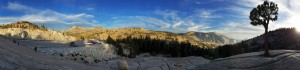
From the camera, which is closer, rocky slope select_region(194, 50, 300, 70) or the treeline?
rocky slope select_region(194, 50, 300, 70)

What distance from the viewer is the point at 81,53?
78.4 metres

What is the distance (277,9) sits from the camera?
41.3 meters

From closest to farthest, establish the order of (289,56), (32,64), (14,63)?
Answer: 1. (14,63)
2. (32,64)
3. (289,56)

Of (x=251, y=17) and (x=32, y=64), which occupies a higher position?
(x=251, y=17)

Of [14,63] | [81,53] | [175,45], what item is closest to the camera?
[14,63]

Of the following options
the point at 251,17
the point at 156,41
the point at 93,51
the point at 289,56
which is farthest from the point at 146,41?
Answer: the point at 289,56

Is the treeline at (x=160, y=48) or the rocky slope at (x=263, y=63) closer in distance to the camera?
the rocky slope at (x=263, y=63)

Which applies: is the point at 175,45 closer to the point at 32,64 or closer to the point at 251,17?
the point at 251,17

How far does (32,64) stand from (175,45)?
92.3 metres

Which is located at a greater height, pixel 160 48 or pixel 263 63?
pixel 263 63

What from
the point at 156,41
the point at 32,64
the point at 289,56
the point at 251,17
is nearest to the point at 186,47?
the point at 156,41

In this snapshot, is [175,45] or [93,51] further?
[175,45]

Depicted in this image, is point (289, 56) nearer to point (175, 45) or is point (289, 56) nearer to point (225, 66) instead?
→ point (225, 66)

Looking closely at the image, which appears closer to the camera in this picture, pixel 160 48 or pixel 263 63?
pixel 263 63
